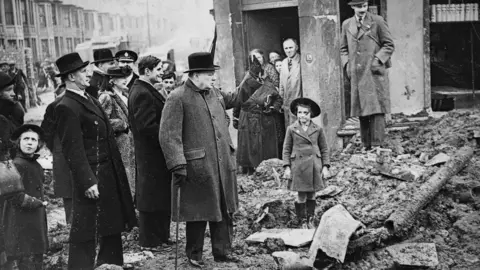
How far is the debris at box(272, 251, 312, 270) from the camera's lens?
18.9ft

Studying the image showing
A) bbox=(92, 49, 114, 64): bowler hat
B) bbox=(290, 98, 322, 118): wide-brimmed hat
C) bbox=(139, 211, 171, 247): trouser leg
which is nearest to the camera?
bbox=(139, 211, 171, 247): trouser leg

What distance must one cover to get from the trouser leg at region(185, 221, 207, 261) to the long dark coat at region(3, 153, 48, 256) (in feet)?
4.47

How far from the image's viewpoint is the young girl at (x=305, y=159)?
7285 mm

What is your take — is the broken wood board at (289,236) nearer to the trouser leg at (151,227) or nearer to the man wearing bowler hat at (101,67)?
the trouser leg at (151,227)

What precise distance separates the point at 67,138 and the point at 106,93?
6.54ft

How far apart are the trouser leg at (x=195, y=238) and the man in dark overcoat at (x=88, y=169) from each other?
1.75 feet

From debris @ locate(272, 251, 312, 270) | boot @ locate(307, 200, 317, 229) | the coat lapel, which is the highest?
the coat lapel

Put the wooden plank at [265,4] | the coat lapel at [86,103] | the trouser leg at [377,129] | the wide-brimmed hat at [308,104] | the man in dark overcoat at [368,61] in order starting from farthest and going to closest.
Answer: the wooden plank at [265,4] → the trouser leg at [377,129] → the man in dark overcoat at [368,61] → the wide-brimmed hat at [308,104] → the coat lapel at [86,103]

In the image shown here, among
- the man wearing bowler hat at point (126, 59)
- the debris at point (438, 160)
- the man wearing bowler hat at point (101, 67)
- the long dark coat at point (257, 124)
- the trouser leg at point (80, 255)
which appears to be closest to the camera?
the trouser leg at point (80, 255)

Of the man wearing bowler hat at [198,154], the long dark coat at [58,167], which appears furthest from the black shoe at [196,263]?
the long dark coat at [58,167]

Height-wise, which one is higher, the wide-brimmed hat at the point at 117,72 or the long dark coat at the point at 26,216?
the wide-brimmed hat at the point at 117,72

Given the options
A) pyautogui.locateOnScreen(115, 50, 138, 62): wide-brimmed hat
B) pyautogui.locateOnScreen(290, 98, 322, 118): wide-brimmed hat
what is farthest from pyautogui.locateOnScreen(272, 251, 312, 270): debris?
pyautogui.locateOnScreen(115, 50, 138, 62): wide-brimmed hat

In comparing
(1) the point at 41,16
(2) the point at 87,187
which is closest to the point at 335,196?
(2) the point at 87,187

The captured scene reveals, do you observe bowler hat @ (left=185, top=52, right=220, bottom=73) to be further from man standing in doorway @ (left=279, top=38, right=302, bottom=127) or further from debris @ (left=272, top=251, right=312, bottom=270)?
man standing in doorway @ (left=279, top=38, right=302, bottom=127)
